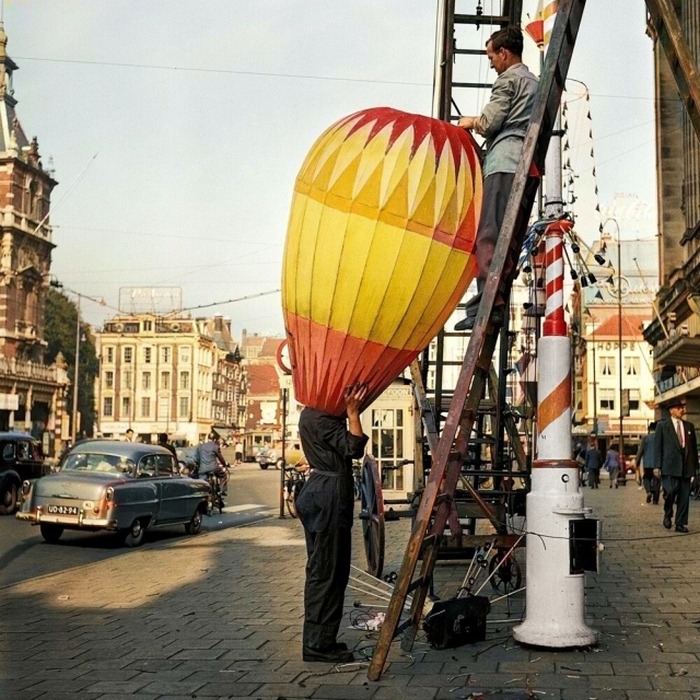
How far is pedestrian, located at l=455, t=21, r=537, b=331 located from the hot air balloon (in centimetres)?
68

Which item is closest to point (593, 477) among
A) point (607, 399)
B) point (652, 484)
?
point (652, 484)

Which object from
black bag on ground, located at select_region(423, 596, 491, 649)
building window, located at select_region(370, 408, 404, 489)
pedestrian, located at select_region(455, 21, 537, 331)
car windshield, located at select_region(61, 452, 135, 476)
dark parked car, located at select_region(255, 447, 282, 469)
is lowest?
dark parked car, located at select_region(255, 447, 282, 469)

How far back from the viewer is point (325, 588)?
6266 mm

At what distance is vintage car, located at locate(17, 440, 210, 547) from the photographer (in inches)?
624

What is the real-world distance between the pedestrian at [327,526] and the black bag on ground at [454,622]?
623 mm

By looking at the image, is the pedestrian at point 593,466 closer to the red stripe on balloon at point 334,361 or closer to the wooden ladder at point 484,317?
the wooden ladder at point 484,317

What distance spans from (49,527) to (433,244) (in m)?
12.9

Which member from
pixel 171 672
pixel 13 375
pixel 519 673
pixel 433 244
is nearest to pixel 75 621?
pixel 171 672

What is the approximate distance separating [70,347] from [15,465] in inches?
3350

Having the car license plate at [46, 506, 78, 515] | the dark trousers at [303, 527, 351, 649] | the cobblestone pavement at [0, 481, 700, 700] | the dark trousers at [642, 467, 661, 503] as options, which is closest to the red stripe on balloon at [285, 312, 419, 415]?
the dark trousers at [303, 527, 351, 649]

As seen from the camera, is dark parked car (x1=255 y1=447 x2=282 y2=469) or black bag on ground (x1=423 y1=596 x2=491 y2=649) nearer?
black bag on ground (x1=423 y1=596 x2=491 y2=649)

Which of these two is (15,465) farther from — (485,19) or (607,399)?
(607,399)

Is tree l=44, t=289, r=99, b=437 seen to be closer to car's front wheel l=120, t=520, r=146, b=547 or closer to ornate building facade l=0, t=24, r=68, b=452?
ornate building facade l=0, t=24, r=68, b=452

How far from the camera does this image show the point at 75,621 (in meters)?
8.42
